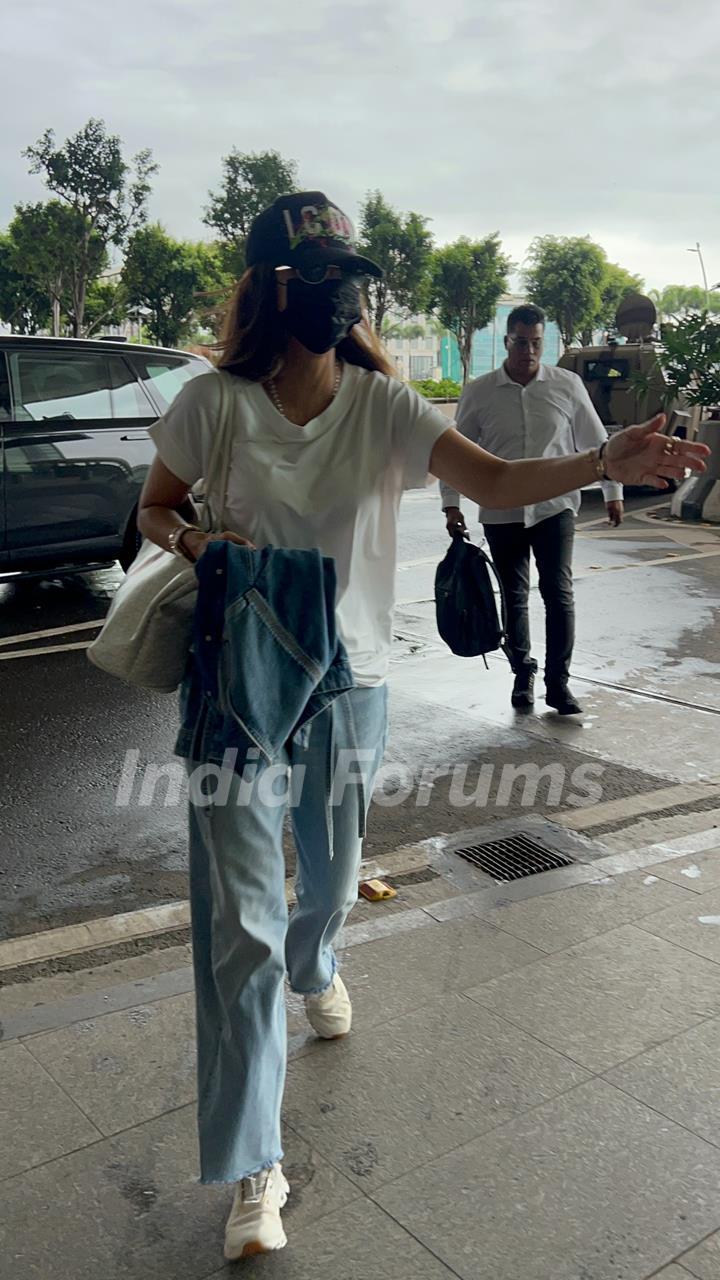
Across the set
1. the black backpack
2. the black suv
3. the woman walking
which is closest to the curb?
the woman walking

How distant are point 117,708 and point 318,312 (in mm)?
4101

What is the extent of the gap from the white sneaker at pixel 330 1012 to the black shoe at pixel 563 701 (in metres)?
3.27

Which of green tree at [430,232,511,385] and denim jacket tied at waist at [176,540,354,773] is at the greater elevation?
green tree at [430,232,511,385]

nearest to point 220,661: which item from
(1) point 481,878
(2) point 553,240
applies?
(1) point 481,878

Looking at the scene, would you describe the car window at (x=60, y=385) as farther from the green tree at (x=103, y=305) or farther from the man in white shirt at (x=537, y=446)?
the green tree at (x=103, y=305)

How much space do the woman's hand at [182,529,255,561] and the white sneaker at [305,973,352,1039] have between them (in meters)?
1.23

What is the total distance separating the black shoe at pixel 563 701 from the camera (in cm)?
602

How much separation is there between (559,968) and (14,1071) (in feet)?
4.83

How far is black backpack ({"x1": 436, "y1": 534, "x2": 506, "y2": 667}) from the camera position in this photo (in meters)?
4.85

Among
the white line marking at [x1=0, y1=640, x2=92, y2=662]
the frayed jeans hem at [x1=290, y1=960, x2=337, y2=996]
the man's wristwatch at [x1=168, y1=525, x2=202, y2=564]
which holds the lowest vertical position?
the white line marking at [x1=0, y1=640, x2=92, y2=662]

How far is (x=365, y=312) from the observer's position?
2498mm

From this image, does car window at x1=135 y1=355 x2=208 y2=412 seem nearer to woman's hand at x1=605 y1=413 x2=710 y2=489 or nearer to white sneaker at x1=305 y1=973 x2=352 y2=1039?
white sneaker at x1=305 y1=973 x2=352 y2=1039

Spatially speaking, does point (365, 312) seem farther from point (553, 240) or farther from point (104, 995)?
point (553, 240)

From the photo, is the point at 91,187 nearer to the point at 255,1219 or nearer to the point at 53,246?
the point at 53,246
